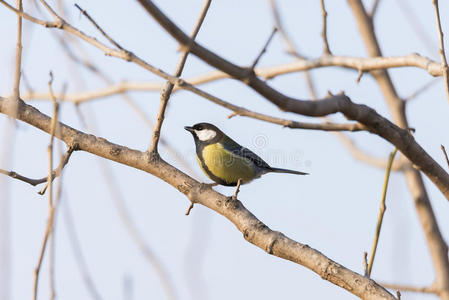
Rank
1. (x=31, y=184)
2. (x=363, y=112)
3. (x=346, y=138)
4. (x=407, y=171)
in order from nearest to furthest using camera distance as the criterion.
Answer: (x=363, y=112) → (x=31, y=184) → (x=407, y=171) → (x=346, y=138)

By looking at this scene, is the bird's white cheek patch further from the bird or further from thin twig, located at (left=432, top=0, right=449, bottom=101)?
thin twig, located at (left=432, top=0, right=449, bottom=101)

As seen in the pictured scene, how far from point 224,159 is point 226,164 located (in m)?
0.10

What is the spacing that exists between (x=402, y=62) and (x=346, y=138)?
2313 mm

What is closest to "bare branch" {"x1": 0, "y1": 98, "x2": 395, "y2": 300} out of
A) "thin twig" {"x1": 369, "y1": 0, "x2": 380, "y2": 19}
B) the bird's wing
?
"thin twig" {"x1": 369, "y1": 0, "x2": 380, "y2": 19}

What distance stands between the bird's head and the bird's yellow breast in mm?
210

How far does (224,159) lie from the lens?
709 cm

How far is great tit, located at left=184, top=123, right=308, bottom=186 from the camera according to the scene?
6.93m

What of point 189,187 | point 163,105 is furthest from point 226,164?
point 163,105

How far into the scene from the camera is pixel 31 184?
3.38 metres

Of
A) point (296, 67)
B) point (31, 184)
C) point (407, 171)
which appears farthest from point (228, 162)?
point (31, 184)

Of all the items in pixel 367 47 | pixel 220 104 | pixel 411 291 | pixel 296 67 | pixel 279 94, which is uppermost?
pixel 367 47

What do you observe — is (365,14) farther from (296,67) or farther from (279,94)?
(279,94)

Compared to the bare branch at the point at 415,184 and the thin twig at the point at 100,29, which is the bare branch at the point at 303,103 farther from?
the bare branch at the point at 415,184

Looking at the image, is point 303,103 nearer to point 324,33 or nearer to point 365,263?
point 365,263
